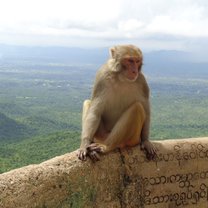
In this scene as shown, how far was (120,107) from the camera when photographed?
6.90 metres

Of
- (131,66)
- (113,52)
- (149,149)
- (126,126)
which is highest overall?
(113,52)

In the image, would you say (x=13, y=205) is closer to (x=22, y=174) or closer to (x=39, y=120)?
(x=22, y=174)

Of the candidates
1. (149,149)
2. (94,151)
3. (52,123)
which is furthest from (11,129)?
(94,151)

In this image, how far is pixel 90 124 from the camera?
22.5ft

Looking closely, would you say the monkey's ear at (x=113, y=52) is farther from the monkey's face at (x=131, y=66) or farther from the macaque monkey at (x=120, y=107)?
the monkey's face at (x=131, y=66)

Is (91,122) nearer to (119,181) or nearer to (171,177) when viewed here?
(119,181)

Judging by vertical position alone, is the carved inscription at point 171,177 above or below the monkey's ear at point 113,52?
below

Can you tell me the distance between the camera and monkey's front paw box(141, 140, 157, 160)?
6852 mm

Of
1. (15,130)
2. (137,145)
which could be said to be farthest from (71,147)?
(137,145)

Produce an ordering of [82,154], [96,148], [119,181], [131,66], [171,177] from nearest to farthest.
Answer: [82,154], [96,148], [119,181], [131,66], [171,177]

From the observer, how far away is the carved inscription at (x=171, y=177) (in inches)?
267

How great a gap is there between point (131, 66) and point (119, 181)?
1.49 m

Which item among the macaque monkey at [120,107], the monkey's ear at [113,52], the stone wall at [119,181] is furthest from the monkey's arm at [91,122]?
the monkey's ear at [113,52]

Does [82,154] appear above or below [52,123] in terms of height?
above
